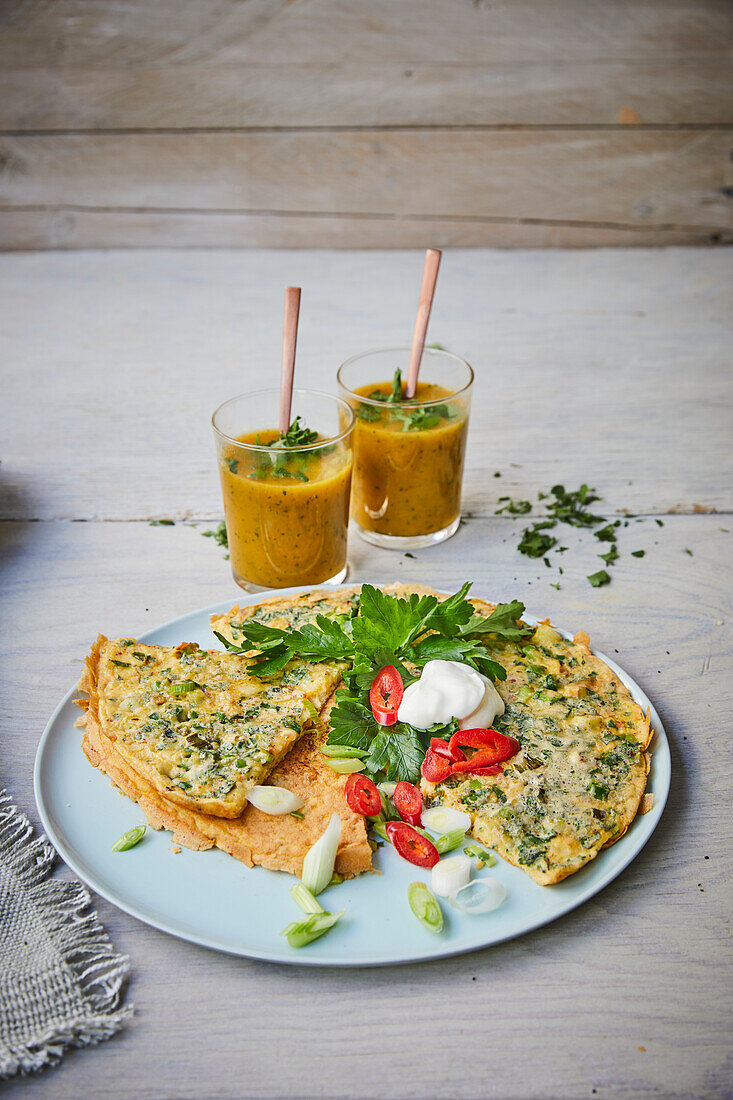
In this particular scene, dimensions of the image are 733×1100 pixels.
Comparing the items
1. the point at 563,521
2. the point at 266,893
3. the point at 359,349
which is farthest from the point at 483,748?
the point at 359,349

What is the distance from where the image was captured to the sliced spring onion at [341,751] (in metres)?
1.98

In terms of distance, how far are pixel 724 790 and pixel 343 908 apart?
0.92 metres

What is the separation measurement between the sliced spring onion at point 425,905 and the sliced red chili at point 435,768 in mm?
223

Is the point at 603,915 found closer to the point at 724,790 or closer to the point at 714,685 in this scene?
the point at 724,790

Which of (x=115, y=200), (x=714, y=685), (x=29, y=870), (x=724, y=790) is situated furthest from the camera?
(x=115, y=200)

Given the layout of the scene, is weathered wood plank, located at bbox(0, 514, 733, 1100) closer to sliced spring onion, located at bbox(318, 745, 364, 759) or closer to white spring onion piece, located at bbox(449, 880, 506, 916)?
white spring onion piece, located at bbox(449, 880, 506, 916)

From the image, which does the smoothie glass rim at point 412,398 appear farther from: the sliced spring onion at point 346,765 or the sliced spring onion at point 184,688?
the sliced spring onion at point 346,765

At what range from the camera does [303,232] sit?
5.67 m

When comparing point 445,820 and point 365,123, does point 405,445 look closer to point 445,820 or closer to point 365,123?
point 445,820

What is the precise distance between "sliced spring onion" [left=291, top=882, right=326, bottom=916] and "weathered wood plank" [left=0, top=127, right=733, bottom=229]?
4.66 m

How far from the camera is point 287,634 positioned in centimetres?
219

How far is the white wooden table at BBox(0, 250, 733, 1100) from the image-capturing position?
157 centimetres

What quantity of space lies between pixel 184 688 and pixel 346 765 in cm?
42

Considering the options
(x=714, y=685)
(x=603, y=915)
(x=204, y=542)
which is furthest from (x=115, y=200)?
(x=603, y=915)
